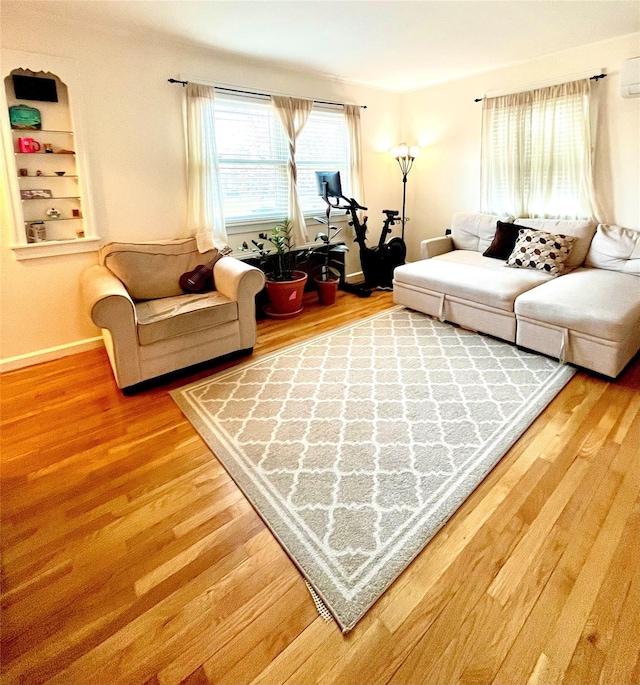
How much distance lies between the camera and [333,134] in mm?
4547

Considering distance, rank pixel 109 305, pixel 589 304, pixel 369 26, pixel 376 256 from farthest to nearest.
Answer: pixel 376 256
pixel 369 26
pixel 589 304
pixel 109 305

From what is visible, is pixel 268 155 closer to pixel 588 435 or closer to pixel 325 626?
pixel 588 435

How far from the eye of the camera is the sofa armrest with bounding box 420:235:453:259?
4.31 m

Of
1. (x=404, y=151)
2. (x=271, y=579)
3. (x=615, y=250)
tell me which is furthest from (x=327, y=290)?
(x=271, y=579)

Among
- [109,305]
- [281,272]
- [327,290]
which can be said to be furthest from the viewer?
[327,290]

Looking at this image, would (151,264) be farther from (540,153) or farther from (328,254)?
(540,153)

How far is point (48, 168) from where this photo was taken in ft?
9.58

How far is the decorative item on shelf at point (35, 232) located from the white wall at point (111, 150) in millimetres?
128

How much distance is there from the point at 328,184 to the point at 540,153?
6.95 feet

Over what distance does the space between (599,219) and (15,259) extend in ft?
16.1

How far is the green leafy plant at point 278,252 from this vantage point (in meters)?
3.91

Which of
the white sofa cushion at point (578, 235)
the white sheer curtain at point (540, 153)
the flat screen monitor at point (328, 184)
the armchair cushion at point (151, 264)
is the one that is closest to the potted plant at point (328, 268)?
the flat screen monitor at point (328, 184)

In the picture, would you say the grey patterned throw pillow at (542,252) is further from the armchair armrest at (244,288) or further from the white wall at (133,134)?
the armchair armrest at (244,288)

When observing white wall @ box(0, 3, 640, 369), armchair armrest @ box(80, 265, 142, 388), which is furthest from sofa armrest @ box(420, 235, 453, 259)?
armchair armrest @ box(80, 265, 142, 388)
